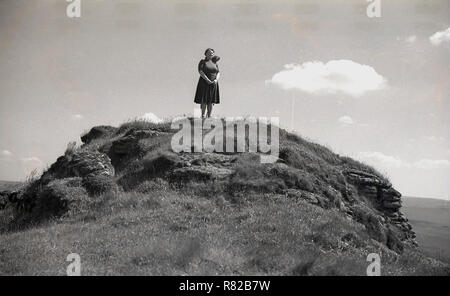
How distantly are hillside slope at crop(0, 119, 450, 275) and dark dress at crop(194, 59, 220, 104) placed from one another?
258cm

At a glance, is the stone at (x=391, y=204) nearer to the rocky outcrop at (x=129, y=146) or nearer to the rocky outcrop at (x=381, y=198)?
the rocky outcrop at (x=381, y=198)

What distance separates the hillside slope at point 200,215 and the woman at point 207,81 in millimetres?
2657

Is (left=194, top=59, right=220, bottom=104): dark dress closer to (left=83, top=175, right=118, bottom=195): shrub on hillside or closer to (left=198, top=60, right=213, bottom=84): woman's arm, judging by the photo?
(left=198, top=60, right=213, bottom=84): woman's arm

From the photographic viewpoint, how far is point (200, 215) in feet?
45.5

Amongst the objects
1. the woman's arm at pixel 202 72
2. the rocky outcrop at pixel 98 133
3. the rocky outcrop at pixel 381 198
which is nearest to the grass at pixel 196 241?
the woman's arm at pixel 202 72

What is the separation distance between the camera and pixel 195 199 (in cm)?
1557

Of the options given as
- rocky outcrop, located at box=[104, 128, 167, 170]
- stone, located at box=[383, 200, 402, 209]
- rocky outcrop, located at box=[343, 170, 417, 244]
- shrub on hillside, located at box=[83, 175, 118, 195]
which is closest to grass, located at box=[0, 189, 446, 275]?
shrub on hillside, located at box=[83, 175, 118, 195]

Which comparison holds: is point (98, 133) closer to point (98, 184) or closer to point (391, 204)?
point (98, 184)

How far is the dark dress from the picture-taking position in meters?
22.6

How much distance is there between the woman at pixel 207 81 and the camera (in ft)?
73.8

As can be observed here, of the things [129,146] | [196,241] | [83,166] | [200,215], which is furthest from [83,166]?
[196,241]
